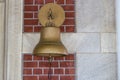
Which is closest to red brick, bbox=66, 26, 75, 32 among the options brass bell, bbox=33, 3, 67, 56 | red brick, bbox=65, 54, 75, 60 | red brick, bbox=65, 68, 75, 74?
brass bell, bbox=33, 3, 67, 56

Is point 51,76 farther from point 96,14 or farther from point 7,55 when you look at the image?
point 96,14

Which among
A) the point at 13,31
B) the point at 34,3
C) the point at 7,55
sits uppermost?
the point at 34,3

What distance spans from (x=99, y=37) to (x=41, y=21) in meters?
0.62

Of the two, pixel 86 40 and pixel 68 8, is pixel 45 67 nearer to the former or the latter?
pixel 86 40

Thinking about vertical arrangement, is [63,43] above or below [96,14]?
below

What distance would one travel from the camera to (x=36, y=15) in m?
3.98

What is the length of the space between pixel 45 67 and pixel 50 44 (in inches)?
16.3

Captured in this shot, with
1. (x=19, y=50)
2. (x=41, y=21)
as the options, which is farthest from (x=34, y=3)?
(x=19, y=50)

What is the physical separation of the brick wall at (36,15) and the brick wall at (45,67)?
11.3 inches

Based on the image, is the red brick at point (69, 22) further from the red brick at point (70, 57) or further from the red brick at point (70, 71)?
the red brick at point (70, 71)

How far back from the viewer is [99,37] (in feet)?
12.9

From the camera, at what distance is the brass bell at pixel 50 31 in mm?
3528

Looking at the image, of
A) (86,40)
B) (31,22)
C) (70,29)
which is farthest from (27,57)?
(86,40)

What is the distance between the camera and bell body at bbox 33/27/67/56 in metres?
3.51
